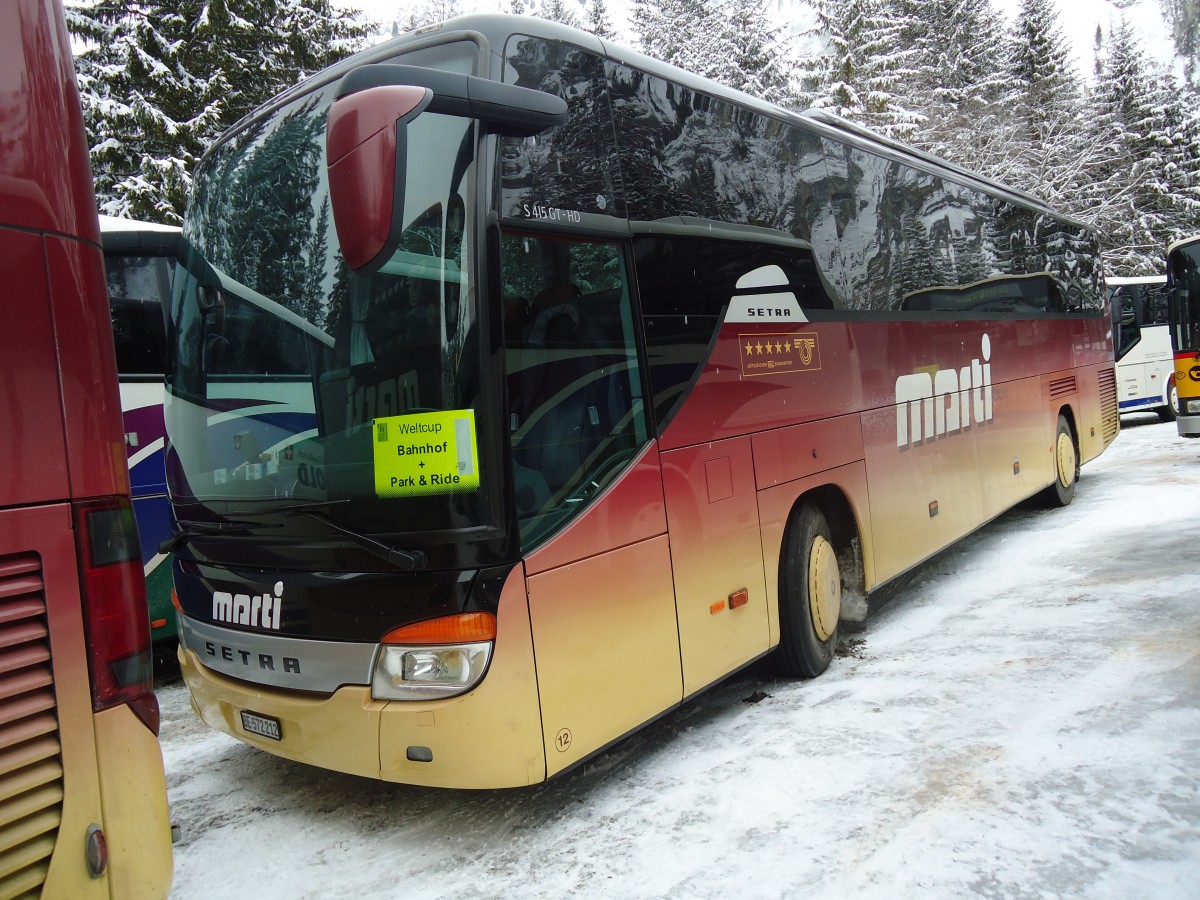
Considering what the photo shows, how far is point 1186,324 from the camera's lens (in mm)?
11891

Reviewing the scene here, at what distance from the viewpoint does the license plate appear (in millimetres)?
3719

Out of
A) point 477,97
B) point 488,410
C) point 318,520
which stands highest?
point 477,97

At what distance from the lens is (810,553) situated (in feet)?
17.4

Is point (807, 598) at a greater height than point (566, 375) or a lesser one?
lesser

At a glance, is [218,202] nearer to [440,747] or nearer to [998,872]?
[440,747]

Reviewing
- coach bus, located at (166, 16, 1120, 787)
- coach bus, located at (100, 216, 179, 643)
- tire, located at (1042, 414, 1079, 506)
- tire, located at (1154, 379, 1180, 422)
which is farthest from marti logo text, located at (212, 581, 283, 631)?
tire, located at (1154, 379, 1180, 422)

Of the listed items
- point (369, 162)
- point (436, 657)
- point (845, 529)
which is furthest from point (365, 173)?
point (845, 529)

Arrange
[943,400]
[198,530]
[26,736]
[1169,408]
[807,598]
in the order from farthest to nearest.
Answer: [1169,408], [943,400], [807,598], [198,530], [26,736]

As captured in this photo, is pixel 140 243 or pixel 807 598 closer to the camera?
pixel 807 598

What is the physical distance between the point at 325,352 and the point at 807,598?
3172 millimetres

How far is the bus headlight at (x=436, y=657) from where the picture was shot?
3.27 metres

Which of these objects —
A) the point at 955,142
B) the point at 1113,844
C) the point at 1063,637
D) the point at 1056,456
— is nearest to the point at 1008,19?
the point at 955,142

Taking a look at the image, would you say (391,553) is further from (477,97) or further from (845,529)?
(845,529)

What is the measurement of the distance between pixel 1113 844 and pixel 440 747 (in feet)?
8.19
